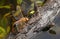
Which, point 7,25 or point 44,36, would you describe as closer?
point 44,36

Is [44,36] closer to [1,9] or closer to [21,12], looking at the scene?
[21,12]

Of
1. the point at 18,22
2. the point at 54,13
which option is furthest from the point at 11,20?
the point at 54,13

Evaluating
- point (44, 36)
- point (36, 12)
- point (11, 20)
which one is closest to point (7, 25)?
point (11, 20)

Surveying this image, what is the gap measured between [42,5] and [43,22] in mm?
372

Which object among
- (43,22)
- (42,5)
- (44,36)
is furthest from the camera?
(42,5)

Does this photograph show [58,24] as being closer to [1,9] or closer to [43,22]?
[43,22]

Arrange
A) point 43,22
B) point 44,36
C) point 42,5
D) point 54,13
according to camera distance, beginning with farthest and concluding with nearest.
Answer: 1. point 42,5
2. point 54,13
3. point 43,22
4. point 44,36

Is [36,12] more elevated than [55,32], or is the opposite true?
[36,12]

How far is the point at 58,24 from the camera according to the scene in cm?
162

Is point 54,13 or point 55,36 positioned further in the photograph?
point 54,13

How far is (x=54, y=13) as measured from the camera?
1.75 meters

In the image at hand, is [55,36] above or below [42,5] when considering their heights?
below

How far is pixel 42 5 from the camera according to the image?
6.32 feet

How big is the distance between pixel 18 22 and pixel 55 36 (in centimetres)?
Answer: 42
